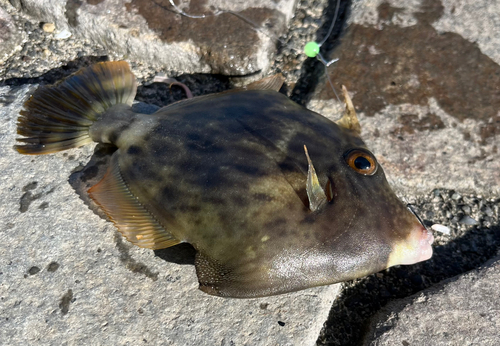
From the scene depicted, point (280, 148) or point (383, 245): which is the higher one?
point (280, 148)

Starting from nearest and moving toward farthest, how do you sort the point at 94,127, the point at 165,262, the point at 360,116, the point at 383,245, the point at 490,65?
1. the point at 383,245
2. the point at 165,262
3. the point at 94,127
4. the point at 360,116
5. the point at 490,65

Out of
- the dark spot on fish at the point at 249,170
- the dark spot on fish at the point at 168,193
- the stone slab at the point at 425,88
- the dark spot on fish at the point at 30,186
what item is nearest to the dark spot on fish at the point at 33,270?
the dark spot on fish at the point at 30,186

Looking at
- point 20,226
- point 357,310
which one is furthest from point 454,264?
point 20,226

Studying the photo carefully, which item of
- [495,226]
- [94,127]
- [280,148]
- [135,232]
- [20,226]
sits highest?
[280,148]

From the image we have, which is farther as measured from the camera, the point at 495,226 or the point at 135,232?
the point at 495,226

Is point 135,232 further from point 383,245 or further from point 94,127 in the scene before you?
point 383,245

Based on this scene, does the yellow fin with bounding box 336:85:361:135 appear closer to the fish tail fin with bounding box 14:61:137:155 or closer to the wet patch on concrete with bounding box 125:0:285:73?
the wet patch on concrete with bounding box 125:0:285:73

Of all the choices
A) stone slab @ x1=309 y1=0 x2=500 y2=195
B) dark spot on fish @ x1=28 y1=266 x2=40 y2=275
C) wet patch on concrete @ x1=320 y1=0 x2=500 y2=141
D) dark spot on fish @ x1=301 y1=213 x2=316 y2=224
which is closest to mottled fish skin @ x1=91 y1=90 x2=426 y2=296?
dark spot on fish @ x1=301 y1=213 x2=316 y2=224

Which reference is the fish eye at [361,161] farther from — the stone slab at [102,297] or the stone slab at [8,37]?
the stone slab at [8,37]
